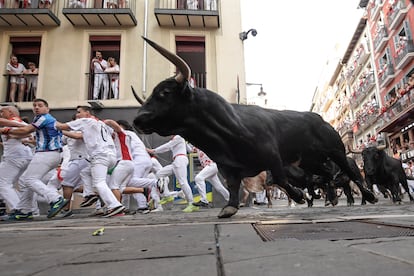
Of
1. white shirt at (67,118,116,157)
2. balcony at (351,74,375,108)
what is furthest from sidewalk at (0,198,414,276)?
balcony at (351,74,375,108)

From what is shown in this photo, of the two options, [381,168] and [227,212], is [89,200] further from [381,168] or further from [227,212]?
[381,168]

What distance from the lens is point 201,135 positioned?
4.34 metres

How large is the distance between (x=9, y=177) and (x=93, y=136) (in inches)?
73.9

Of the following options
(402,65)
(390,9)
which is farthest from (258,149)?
(390,9)

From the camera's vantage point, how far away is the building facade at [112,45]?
1383cm

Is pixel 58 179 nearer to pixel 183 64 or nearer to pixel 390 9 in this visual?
pixel 183 64

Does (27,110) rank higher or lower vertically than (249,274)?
higher

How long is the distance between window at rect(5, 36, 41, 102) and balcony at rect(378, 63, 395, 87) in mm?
28566

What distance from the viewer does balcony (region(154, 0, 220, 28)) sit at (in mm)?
14281

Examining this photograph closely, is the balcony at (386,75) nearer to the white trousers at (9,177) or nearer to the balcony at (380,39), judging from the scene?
the balcony at (380,39)

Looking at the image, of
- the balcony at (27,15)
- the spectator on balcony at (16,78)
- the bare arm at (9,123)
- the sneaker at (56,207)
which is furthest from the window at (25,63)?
the sneaker at (56,207)

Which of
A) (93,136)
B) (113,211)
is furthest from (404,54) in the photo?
(113,211)

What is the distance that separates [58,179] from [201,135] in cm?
478

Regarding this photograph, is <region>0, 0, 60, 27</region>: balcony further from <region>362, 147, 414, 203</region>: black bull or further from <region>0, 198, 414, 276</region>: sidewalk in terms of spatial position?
<region>0, 198, 414, 276</region>: sidewalk
